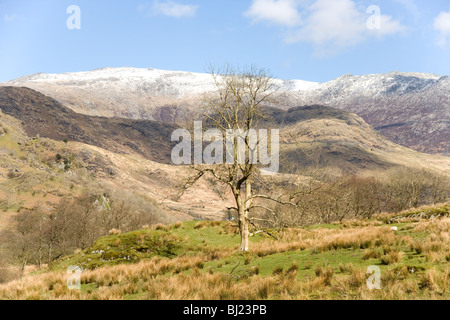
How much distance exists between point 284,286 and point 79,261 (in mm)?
15016

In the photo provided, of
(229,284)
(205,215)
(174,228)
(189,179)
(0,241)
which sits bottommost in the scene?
(205,215)

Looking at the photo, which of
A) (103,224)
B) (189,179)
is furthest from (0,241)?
(189,179)

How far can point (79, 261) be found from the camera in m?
18.4

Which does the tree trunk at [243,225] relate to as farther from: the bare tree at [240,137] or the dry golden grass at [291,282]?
the dry golden grass at [291,282]

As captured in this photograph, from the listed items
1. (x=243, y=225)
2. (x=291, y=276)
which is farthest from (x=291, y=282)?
(x=243, y=225)

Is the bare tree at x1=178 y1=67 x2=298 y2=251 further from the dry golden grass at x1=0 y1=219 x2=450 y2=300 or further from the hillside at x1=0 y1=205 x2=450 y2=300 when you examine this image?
the dry golden grass at x1=0 y1=219 x2=450 y2=300

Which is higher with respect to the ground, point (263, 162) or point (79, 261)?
point (263, 162)

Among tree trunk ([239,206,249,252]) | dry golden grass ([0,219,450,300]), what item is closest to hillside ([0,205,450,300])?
dry golden grass ([0,219,450,300])

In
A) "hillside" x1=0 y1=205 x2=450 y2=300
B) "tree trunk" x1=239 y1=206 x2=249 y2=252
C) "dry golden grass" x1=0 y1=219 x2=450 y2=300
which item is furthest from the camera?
"tree trunk" x1=239 y1=206 x2=249 y2=252

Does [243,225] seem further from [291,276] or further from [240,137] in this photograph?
[291,276]

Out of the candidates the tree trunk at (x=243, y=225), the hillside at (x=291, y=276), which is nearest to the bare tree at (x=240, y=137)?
the tree trunk at (x=243, y=225)

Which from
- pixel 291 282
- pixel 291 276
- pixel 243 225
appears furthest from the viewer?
pixel 243 225

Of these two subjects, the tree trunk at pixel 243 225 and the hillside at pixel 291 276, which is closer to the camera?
the hillside at pixel 291 276
